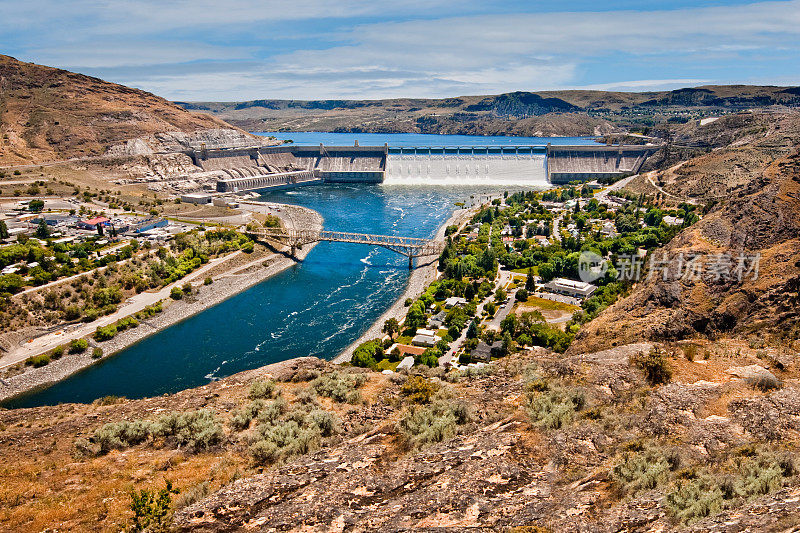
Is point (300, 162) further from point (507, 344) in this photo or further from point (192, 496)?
point (192, 496)

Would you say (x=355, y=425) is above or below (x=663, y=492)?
below

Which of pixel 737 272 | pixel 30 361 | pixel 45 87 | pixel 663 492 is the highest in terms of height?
pixel 45 87

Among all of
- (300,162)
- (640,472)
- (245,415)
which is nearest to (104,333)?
(245,415)

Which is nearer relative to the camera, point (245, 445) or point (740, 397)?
point (740, 397)

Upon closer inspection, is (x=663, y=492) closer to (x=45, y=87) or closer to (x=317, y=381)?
(x=317, y=381)

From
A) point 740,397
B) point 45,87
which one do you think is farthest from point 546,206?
point 45,87

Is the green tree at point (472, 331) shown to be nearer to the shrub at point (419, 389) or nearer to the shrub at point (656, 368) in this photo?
the shrub at point (419, 389)

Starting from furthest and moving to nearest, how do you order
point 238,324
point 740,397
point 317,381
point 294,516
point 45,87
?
point 45,87
point 238,324
point 317,381
point 740,397
point 294,516
